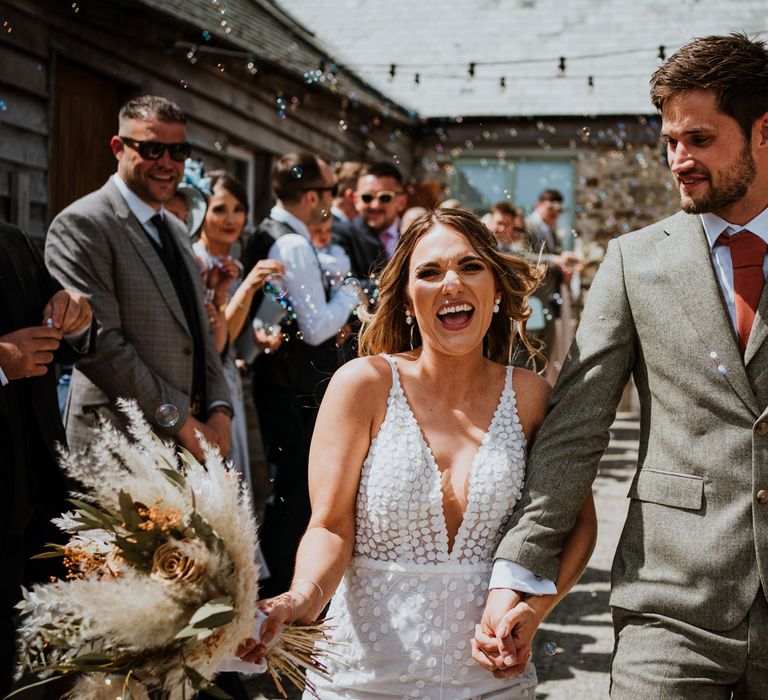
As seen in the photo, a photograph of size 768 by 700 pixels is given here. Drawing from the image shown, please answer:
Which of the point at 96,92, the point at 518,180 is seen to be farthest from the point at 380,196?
the point at 518,180

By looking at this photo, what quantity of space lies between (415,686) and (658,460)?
0.84 meters

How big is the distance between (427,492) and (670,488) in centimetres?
61

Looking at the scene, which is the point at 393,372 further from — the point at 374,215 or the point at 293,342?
the point at 374,215

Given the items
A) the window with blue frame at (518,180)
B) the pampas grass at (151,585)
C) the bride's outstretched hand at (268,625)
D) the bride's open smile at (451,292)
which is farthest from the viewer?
the window with blue frame at (518,180)

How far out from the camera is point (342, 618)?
2.95m

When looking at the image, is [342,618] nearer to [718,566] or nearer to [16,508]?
[718,566]

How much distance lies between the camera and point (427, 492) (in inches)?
114

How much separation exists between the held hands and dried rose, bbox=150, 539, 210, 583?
897 millimetres

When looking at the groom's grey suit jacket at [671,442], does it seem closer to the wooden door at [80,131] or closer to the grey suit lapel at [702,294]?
the grey suit lapel at [702,294]

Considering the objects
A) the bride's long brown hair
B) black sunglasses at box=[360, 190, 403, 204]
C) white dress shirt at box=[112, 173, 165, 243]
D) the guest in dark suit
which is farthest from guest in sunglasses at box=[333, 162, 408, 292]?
the bride's long brown hair

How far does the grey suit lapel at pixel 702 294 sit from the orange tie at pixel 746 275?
0.05 m

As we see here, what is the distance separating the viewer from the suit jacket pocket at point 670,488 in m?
2.76

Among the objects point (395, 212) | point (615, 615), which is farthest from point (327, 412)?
point (395, 212)

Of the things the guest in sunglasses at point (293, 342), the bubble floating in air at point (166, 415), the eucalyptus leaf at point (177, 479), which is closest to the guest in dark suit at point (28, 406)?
the bubble floating in air at point (166, 415)
